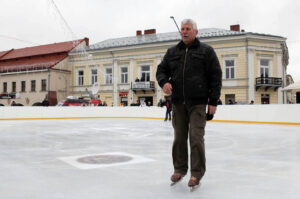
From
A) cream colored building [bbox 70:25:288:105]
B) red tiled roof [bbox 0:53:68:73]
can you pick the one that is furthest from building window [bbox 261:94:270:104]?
red tiled roof [bbox 0:53:68:73]

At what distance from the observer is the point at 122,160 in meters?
5.23

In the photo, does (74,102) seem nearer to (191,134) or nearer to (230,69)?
(230,69)

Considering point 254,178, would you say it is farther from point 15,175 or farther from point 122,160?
point 15,175

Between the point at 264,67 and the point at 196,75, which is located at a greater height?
the point at 264,67

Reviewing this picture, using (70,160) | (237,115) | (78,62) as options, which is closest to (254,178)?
(70,160)

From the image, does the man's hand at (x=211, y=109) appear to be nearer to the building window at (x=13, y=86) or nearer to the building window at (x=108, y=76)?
the building window at (x=108, y=76)

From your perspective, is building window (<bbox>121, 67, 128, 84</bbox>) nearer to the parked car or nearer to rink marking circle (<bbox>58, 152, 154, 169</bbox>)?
the parked car

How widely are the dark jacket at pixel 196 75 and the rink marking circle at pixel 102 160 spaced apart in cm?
193

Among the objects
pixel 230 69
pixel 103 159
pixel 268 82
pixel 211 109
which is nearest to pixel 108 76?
pixel 230 69

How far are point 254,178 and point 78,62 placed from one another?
116 ft

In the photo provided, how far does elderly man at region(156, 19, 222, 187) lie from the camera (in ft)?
11.1

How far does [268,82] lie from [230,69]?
3.52m

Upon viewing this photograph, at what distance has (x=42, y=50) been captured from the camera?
42219 mm

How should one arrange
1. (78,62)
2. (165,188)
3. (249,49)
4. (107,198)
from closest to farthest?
(107,198), (165,188), (249,49), (78,62)
